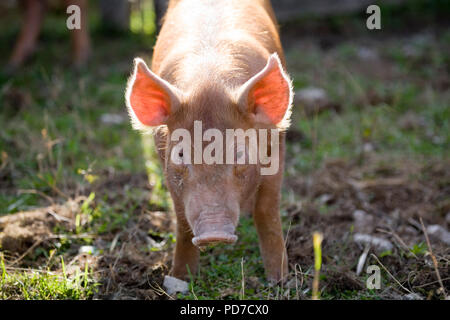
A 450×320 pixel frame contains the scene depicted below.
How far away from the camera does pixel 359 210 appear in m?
4.72

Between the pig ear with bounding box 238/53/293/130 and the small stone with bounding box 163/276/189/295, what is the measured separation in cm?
122

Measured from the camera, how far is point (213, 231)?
283 cm

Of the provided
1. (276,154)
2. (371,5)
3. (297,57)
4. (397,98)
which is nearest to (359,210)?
(276,154)

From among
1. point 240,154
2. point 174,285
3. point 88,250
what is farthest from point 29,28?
point 240,154

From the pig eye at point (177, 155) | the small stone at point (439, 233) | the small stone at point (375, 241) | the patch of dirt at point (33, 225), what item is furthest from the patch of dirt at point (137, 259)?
the small stone at point (439, 233)

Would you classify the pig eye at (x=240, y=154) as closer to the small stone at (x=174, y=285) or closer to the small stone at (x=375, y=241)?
the small stone at (x=174, y=285)

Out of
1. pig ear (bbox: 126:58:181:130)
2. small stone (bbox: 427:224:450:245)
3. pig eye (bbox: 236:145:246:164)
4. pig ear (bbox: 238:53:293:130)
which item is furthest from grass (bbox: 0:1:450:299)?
pig ear (bbox: 126:58:181:130)

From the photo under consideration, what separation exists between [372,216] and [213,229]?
218 cm

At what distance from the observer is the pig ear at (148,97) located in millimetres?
3096

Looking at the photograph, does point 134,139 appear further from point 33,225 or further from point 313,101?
point 313,101

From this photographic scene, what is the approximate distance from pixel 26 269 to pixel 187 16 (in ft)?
6.72

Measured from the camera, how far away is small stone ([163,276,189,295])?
12.0ft

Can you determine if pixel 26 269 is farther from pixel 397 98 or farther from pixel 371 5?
pixel 371 5

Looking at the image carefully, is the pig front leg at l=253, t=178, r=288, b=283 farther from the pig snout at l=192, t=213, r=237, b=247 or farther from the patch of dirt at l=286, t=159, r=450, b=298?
the pig snout at l=192, t=213, r=237, b=247
